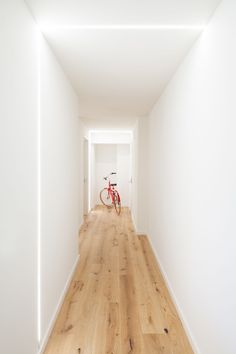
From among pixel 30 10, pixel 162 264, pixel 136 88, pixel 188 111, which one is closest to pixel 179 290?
pixel 162 264

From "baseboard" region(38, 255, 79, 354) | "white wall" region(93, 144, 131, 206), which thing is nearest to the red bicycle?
"white wall" region(93, 144, 131, 206)

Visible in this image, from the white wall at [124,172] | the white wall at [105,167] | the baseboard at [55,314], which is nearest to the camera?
the baseboard at [55,314]

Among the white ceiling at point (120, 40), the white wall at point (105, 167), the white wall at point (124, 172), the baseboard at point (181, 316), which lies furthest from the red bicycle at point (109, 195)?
the white ceiling at point (120, 40)

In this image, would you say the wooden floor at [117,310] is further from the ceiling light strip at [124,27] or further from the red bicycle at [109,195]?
the red bicycle at [109,195]

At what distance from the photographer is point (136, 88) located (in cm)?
294

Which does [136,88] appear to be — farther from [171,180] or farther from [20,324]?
[20,324]

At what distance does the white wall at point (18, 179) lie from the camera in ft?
3.78

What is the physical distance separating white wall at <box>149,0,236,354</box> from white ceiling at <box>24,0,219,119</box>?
0.16 meters

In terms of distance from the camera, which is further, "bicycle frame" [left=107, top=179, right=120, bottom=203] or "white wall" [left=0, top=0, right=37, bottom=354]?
"bicycle frame" [left=107, top=179, right=120, bottom=203]

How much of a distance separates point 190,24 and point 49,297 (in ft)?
7.68

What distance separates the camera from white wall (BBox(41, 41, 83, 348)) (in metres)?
1.80

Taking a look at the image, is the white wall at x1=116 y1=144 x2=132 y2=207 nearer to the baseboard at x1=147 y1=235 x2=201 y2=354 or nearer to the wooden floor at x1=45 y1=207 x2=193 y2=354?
the wooden floor at x1=45 y1=207 x2=193 y2=354

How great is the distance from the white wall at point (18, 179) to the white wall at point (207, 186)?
116 centimetres

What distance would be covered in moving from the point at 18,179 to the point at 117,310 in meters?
1.70
